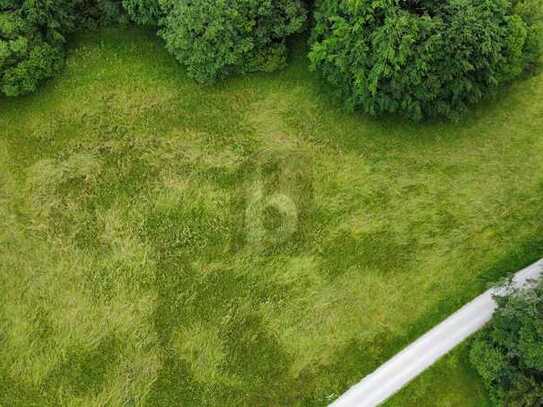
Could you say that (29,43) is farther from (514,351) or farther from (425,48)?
(514,351)

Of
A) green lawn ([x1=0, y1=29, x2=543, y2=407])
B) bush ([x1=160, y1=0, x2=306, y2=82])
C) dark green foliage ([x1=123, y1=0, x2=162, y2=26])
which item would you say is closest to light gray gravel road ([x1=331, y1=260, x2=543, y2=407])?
green lawn ([x1=0, y1=29, x2=543, y2=407])

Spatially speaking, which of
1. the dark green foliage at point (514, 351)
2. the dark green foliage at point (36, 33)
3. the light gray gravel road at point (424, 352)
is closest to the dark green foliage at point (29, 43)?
the dark green foliage at point (36, 33)

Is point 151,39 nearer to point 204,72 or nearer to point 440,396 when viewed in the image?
point 204,72

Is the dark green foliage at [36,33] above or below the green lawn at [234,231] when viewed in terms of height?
above

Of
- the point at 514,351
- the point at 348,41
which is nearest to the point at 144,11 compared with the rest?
the point at 348,41

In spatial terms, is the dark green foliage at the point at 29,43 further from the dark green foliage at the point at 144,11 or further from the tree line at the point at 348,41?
the dark green foliage at the point at 144,11

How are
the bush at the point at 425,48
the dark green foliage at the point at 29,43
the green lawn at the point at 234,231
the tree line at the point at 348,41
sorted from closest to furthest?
the bush at the point at 425,48, the tree line at the point at 348,41, the dark green foliage at the point at 29,43, the green lawn at the point at 234,231

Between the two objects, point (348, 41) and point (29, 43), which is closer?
point (348, 41)

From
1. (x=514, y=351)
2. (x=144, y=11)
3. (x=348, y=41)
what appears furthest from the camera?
(x=144, y=11)
